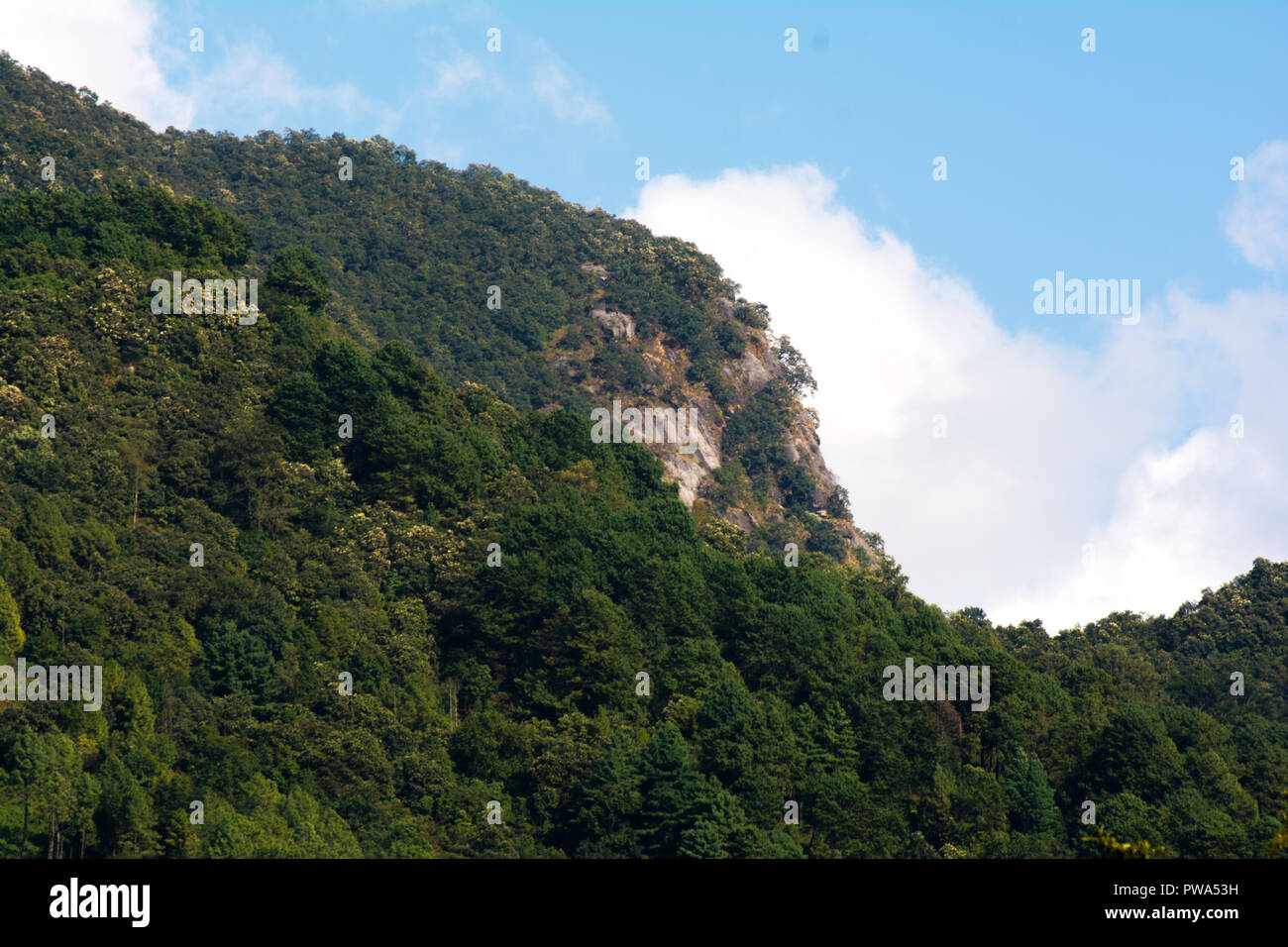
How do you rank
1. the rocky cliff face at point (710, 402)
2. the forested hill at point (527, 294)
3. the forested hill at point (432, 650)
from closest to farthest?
Answer: the forested hill at point (432, 650), the rocky cliff face at point (710, 402), the forested hill at point (527, 294)

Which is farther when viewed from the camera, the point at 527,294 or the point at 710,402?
the point at 527,294

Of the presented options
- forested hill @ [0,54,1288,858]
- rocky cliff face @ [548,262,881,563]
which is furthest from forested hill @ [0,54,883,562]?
forested hill @ [0,54,1288,858]

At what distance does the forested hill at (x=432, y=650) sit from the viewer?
5688 centimetres

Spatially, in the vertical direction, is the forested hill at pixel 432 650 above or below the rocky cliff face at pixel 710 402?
below

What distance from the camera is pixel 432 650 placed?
68188 mm

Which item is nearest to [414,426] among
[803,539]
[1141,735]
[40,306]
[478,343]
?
[40,306]

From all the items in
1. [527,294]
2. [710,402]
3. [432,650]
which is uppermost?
[527,294]

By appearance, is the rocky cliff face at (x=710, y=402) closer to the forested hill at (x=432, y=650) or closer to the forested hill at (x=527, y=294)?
the forested hill at (x=527, y=294)

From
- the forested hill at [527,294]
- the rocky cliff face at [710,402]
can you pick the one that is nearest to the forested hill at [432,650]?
the rocky cliff face at [710,402]

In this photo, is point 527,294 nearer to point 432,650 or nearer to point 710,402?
point 710,402

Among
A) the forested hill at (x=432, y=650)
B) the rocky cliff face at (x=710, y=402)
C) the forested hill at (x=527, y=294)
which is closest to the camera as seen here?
the forested hill at (x=432, y=650)

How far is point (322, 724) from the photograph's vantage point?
195 feet

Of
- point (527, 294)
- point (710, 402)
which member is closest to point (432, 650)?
point (710, 402)
